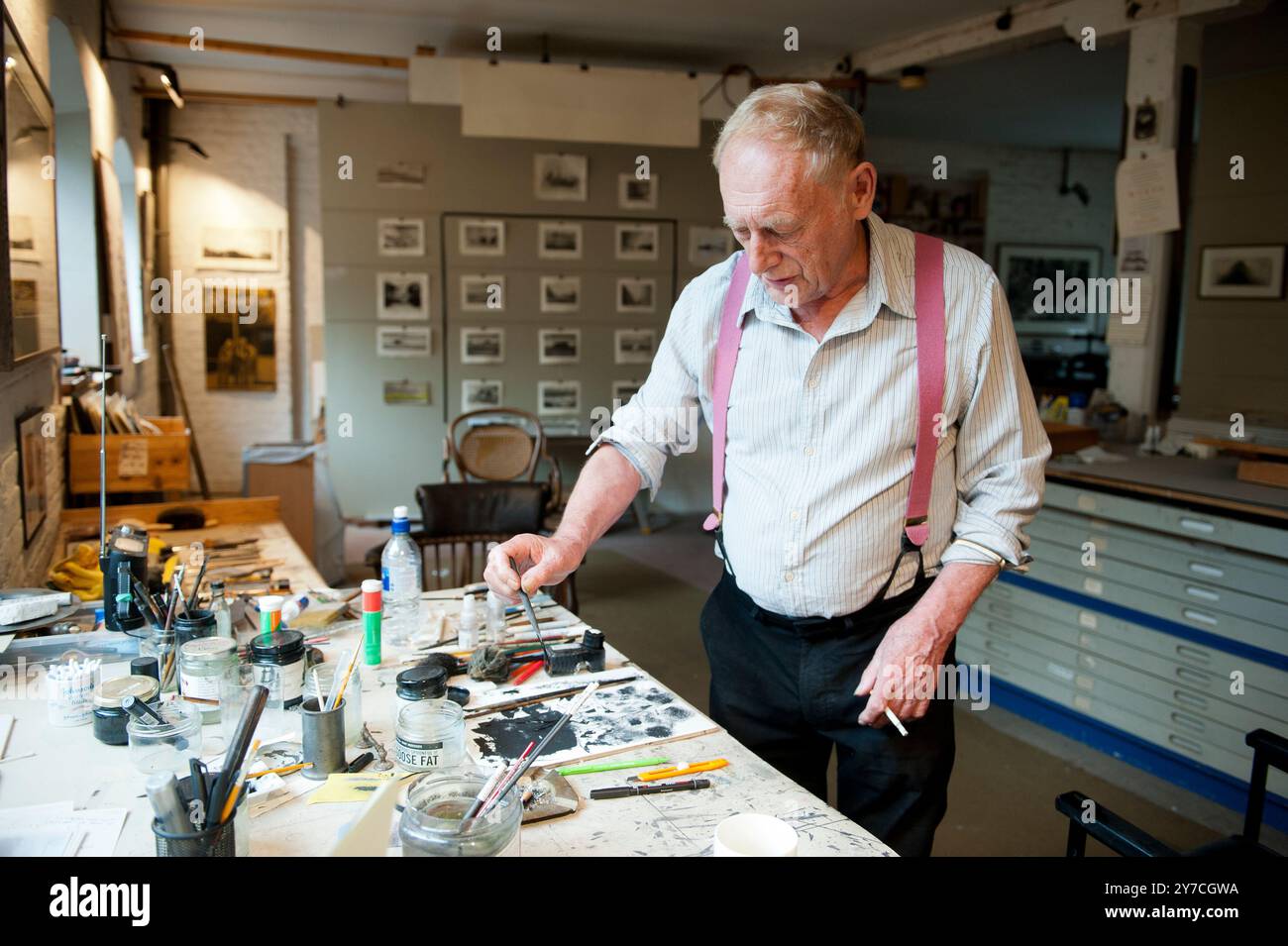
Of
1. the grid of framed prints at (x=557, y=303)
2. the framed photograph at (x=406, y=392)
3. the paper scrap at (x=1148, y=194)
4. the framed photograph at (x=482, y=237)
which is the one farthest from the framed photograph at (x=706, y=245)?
the paper scrap at (x=1148, y=194)

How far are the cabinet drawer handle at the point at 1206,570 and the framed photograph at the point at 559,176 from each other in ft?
16.0

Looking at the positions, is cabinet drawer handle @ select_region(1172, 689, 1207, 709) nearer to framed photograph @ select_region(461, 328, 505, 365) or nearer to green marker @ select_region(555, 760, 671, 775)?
green marker @ select_region(555, 760, 671, 775)

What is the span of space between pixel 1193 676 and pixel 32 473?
365cm

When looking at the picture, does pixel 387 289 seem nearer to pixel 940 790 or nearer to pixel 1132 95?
pixel 1132 95

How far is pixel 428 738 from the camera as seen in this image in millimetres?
1497

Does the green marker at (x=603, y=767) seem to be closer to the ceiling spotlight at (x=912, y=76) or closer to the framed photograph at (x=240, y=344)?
the ceiling spotlight at (x=912, y=76)

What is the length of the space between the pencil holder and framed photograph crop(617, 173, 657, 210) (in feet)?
19.6

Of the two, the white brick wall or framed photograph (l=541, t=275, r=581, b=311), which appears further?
the white brick wall

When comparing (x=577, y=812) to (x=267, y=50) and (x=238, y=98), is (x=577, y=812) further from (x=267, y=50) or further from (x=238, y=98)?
(x=238, y=98)

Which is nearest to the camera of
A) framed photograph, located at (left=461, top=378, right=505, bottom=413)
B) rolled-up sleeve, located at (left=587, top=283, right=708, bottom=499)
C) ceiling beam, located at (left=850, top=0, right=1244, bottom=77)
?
rolled-up sleeve, located at (left=587, top=283, right=708, bottom=499)

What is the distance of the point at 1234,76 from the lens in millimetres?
6035

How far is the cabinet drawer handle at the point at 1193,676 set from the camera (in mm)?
3161

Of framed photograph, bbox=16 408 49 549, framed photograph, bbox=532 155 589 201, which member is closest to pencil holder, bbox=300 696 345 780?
framed photograph, bbox=16 408 49 549

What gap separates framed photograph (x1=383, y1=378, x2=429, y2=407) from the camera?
22.4 feet
